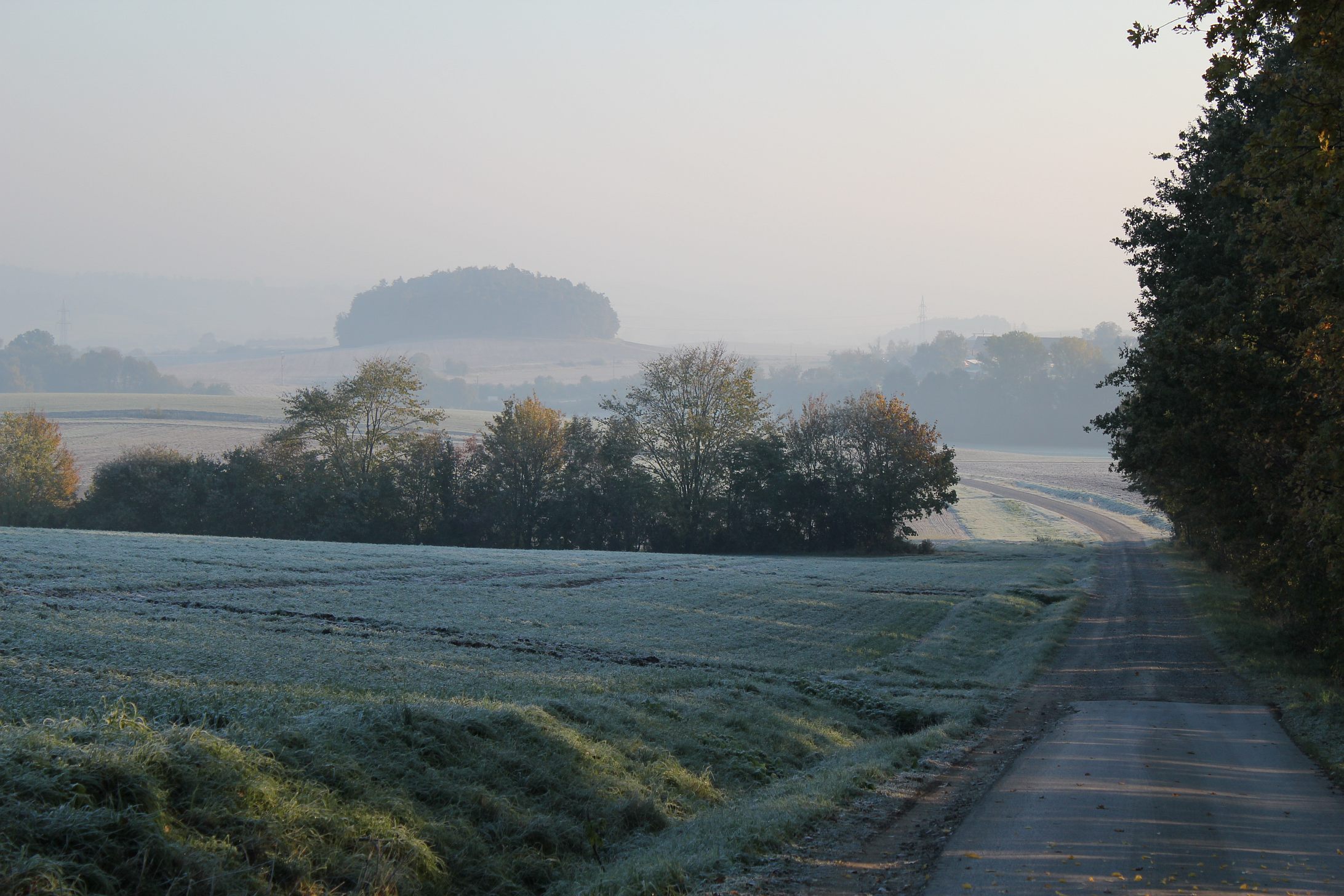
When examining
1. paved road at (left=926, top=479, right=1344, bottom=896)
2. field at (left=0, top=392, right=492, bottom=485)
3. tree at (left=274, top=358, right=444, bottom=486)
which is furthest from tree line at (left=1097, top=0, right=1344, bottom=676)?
field at (left=0, top=392, right=492, bottom=485)

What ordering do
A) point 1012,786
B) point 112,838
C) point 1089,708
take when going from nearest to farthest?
point 112,838 < point 1012,786 < point 1089,708

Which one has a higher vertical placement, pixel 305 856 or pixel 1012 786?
pixel 305 856

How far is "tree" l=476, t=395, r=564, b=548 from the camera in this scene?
75.1 metres

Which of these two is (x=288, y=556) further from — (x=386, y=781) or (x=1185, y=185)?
(x=1185, y=185)

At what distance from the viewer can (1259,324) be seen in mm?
20625

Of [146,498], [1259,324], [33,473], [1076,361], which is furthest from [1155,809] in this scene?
[1076,361]

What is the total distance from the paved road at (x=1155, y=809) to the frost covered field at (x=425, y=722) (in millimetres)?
1997

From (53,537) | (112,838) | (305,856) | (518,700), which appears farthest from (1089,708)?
(53,537)

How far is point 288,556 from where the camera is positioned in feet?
125

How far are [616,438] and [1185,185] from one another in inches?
2161

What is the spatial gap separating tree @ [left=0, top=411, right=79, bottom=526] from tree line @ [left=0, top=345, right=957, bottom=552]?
348 mm

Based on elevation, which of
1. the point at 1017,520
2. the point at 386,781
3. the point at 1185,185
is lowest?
the point at 1017,520

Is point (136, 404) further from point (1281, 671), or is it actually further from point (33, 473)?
point (1281, 671)

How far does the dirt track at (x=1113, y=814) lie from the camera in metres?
8.90
